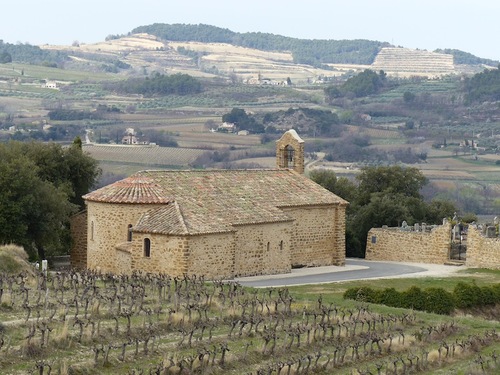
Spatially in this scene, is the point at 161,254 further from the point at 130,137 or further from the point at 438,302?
the point at 130,137

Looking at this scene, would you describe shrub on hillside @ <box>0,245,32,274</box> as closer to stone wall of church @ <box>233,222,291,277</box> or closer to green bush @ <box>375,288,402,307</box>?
stone wall of church @ <box>233,222,291,277</box>

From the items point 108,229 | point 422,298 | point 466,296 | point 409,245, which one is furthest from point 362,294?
point 409,245

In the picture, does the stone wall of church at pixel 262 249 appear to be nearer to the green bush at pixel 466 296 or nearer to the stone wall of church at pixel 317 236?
the stone wall of church at pixel 317 236

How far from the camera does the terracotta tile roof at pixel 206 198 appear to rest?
43250 mm

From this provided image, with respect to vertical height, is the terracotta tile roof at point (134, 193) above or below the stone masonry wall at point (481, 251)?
above

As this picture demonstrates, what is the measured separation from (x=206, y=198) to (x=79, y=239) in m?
6.19

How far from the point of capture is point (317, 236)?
5022 cm

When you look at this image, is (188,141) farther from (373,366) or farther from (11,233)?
(373,366)

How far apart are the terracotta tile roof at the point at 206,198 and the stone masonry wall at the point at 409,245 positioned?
17.5 ft

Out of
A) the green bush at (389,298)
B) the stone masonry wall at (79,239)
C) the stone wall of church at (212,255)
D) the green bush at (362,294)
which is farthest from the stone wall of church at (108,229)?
the green bush at (389,298)

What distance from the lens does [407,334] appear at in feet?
102

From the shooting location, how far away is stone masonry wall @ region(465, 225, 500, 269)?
165 ft

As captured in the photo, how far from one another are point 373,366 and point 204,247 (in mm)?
16078

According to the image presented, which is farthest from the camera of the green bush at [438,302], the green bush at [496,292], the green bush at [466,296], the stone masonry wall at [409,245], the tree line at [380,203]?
the tree line at [380,203]
